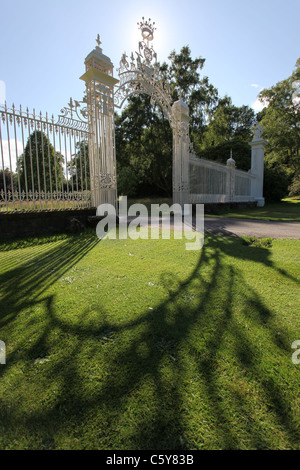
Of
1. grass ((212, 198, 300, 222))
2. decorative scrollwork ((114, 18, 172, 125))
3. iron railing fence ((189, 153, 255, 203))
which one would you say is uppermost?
decorative scrollwork ((114, 18, 172, 125))

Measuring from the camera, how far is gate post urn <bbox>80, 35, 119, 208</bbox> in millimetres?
6234

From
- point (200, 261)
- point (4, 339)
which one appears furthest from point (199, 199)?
point (4, 339)

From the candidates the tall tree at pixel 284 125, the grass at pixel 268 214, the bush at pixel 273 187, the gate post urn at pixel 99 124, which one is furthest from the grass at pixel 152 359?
the tall tree at pixel 284 125

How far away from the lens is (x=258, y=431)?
46.1 inches

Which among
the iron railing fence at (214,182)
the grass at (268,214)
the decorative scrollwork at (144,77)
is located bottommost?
the grass at (268,214)

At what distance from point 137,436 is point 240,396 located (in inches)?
23.2

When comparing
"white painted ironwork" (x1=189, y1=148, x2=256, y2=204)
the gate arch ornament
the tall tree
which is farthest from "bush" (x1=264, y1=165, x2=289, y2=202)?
the gate arch ornament

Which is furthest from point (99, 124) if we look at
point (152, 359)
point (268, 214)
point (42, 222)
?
point (268, 214)

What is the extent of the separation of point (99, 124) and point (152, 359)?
6258 mm

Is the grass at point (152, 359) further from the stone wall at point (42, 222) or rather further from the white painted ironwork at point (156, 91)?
the white painted ironwork at point (156, 91)

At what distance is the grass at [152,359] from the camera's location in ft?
3.87

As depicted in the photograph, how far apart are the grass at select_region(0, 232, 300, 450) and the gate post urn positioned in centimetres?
383

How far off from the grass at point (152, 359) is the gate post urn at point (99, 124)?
383cm

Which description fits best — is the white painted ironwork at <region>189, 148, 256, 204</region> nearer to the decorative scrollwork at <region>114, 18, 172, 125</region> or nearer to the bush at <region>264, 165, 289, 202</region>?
the decorative scrollwork at <region>114, 18, 172, 125</region>
